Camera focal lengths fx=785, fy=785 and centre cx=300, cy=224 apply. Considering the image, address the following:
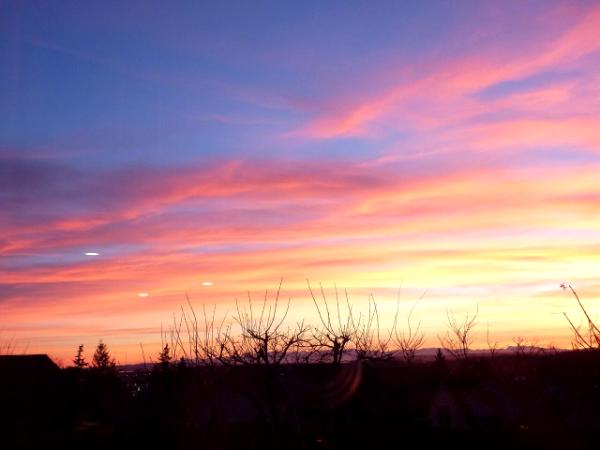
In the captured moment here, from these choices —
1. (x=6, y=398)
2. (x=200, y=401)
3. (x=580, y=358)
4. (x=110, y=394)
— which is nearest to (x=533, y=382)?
(x=580, y=358)

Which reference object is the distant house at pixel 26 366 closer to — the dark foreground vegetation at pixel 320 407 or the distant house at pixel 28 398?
the distant house at pixel 28 398

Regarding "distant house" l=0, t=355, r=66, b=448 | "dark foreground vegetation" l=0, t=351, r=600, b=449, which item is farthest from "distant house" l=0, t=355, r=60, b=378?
"dark foreground vegetation" l=0, t=351, r=600, b=449

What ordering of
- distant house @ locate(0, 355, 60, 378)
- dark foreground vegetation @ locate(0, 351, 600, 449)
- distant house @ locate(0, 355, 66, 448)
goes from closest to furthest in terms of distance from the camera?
dark foreground vegetation @ locate(0, 351, 600, 449)
distant house @ locate(0, 355, 66, 448)
distant house @ locate(0, 355, 60, 378)

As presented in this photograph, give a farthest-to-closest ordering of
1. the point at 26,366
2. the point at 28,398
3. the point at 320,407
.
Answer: the point at 26,366
the point at 28,398
the point at 320,407

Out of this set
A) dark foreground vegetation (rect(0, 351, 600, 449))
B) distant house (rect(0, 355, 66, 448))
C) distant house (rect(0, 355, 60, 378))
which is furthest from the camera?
distant house (rect(0, 355, 60, 378))

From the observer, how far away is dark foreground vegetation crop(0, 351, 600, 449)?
44.1 ft

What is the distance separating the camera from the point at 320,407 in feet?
63.9

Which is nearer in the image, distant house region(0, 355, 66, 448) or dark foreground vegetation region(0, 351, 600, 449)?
dark foreground vegetation region(0, 351, 600, 449)

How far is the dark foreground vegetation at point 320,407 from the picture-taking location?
44.1 feet

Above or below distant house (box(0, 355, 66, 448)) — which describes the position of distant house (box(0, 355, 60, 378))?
above

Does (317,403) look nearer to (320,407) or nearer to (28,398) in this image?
(320,407)

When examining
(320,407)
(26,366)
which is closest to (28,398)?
(26,366)

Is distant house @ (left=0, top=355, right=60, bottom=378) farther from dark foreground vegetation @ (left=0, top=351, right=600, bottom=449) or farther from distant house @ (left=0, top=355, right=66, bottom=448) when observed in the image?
dark foreground vegetation @ (left=0, top=351, right=600, bottom=449)

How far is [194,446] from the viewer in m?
12.8
